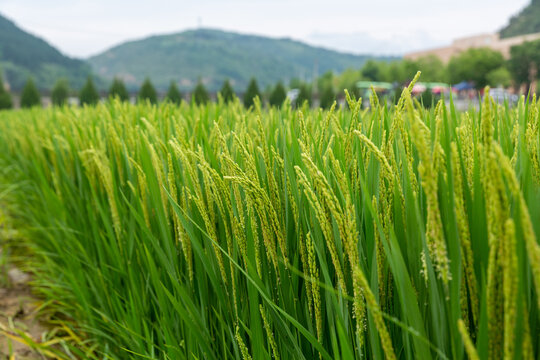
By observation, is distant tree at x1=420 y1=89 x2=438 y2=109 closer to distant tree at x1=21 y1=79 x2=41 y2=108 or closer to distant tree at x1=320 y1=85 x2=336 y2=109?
distant tree at x1=320 y1=85 x2=336 y2=109

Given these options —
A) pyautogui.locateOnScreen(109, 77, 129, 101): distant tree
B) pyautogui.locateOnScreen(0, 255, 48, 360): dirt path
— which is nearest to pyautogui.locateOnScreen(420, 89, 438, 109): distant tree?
pyautogui.locateOnScreen(0, 255, 48, 360): dirt path

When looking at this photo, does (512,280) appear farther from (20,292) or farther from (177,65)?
(177,65)

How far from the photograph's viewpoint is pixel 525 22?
125188mm

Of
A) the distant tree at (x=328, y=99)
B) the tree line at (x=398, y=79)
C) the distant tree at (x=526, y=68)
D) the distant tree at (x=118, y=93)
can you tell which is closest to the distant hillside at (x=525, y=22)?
the distant tree at (x=526, y=68)

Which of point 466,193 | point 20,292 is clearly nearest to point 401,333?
point 466,193

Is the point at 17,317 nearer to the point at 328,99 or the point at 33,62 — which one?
the point at 328,99

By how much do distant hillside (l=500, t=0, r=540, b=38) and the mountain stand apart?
125095 millimetres

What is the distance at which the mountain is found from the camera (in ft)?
412

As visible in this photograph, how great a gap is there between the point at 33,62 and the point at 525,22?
14376 cm

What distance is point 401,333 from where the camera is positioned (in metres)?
0.93

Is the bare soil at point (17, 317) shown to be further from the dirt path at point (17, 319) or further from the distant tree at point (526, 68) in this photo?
the distant tree at point (526, 68)

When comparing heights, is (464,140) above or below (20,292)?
above

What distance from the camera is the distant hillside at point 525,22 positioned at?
390ft

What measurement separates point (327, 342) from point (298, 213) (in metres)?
0.32
